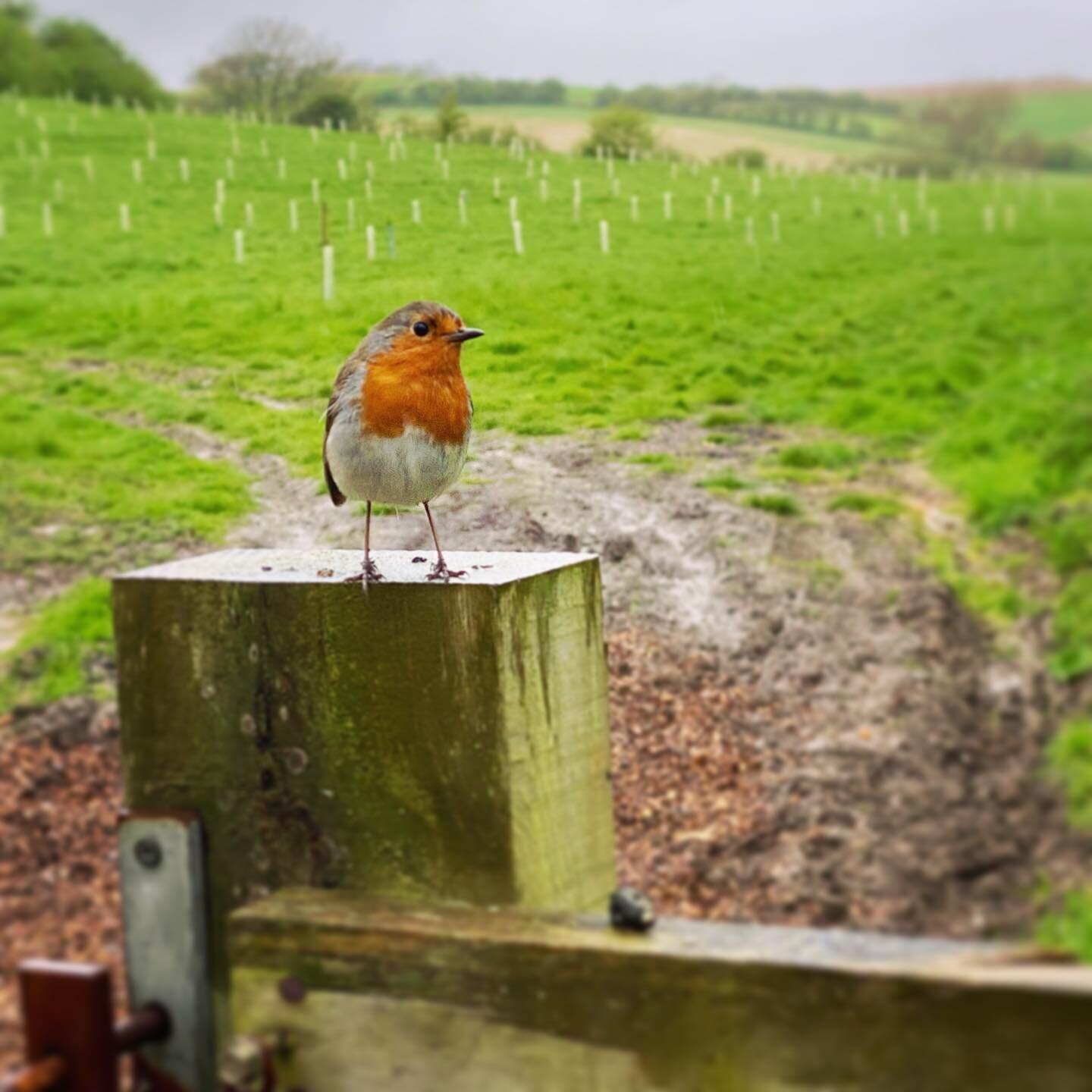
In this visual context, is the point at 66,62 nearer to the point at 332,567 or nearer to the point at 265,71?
the point at 265,71

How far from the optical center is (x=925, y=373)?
2068mm

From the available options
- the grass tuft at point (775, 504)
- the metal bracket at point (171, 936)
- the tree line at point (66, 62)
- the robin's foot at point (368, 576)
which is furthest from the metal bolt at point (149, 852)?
the tree line at point (66, 62)

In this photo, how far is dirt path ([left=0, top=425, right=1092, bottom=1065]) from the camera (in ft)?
A: 5.84

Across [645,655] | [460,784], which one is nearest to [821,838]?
[645,655]

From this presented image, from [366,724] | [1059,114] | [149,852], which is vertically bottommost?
[149,852]

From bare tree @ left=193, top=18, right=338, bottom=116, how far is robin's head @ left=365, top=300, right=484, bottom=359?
4.23 ft

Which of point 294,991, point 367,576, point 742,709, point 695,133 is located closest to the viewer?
point 294,991

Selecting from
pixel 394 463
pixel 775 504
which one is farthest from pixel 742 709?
pixel 394 463

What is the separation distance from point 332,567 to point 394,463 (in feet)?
0.55

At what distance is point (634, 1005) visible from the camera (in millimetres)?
904

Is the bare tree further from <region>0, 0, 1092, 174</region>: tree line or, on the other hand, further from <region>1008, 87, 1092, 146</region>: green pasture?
<region>1008, 87, 1092, 146</region>: green pasture

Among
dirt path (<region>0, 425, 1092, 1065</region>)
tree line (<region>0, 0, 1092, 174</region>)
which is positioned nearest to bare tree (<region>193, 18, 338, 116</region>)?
tree line (<region>0, 0, 1092, 174</region>)

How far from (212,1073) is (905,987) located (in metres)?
0.67

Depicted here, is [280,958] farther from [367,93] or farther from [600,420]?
[367,93]
